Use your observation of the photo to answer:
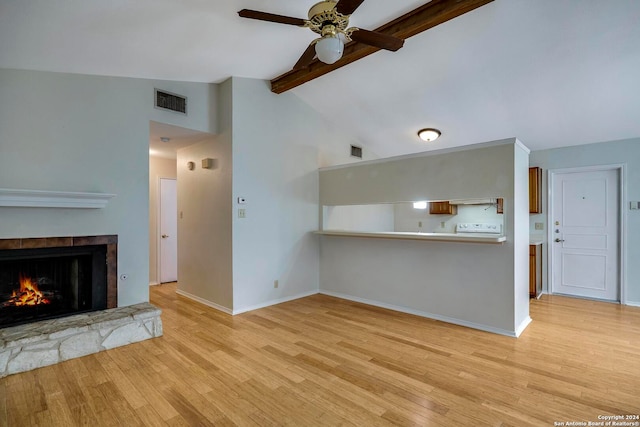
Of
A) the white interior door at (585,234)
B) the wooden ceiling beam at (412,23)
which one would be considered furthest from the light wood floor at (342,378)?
the wooden ceiling beam at (412,23)

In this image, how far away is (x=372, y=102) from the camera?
15.7 ft

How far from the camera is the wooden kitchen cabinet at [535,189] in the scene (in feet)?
17.0

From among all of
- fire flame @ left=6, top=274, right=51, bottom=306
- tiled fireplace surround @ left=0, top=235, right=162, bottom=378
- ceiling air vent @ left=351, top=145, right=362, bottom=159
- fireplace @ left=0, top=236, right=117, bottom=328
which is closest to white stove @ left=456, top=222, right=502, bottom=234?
ceiling air vent @ left=351, top=145, right=362, bottom=159

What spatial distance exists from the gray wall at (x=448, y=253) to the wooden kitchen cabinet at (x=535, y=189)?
1637 millimetres

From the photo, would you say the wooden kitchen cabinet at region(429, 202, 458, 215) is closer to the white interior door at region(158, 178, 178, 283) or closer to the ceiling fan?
the ceiling fan

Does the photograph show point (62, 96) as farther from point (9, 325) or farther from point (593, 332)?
point (593, 332)

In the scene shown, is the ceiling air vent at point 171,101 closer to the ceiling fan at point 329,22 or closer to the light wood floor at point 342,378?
the ceiling fan at point 329,22

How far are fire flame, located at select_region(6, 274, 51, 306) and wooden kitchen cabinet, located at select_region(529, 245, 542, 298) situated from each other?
21.1 ft

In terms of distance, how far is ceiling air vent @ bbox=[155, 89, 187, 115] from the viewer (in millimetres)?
3854

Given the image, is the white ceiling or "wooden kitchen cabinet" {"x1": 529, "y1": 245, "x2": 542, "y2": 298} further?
"wooden kitchen cabinet" {"x1": 529, "y1": 245, "x2": 542, "y2": 298}

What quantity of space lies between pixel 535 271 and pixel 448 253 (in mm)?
2270

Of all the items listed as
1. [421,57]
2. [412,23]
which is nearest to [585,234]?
[421,57]

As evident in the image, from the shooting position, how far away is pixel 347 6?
2.28 m

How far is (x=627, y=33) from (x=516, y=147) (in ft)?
4.24
